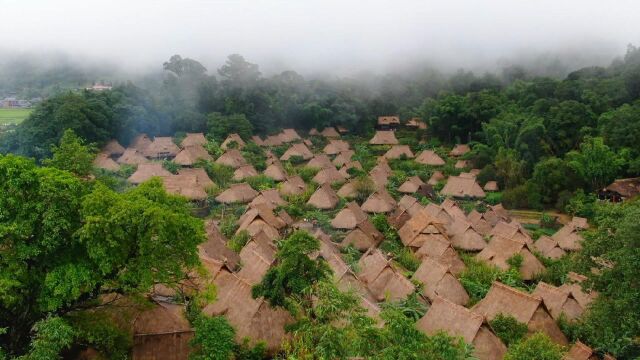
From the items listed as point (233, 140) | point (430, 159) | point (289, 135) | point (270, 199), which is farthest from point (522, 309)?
point (289, 135)

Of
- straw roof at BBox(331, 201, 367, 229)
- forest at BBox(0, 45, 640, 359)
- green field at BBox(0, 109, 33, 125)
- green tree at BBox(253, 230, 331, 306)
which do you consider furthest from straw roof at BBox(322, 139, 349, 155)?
green tree at BBox(253, 230, 331, 306)

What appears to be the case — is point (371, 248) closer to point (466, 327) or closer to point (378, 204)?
point (378, 204)

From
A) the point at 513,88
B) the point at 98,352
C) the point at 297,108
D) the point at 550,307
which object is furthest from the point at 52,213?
the point at 513,88

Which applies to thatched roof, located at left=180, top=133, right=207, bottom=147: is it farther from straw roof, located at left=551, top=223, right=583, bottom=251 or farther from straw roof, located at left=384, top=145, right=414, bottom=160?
straw roof, located at left=551, top=223, right=583, bottom=251

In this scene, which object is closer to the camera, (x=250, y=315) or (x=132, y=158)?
(x=250, y=315)

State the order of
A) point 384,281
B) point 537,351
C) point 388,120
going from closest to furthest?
point 537,351 → point 384,281 → point 388,120

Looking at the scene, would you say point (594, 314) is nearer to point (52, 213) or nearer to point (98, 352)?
point (98, 352)

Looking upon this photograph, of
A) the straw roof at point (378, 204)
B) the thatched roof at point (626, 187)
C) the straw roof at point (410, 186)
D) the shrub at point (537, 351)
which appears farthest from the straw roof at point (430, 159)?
the shrub at point (537, 351)
